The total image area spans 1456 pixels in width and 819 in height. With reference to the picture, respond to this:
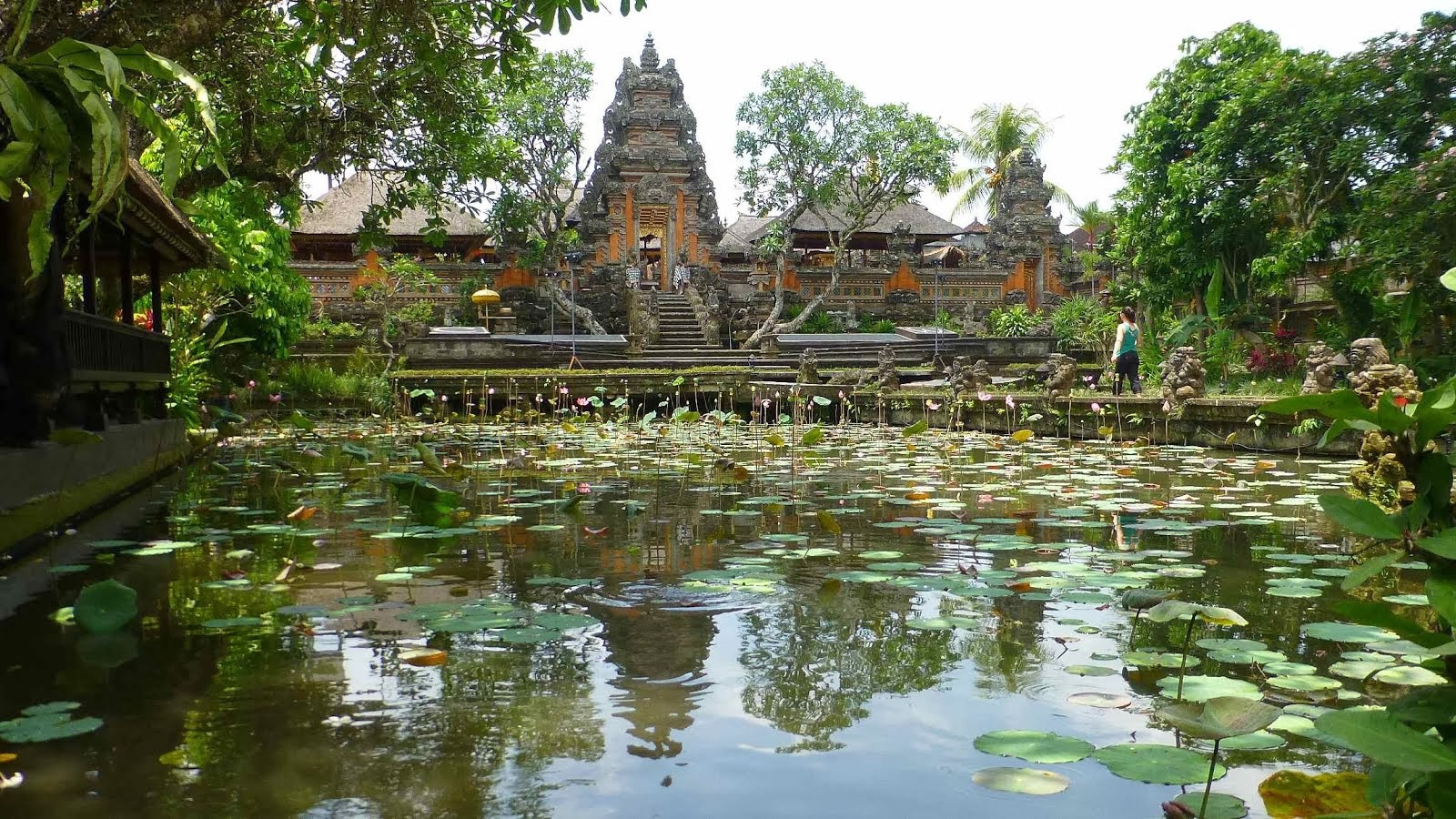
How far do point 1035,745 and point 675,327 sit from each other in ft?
77.3

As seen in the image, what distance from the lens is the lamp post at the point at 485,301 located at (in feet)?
78.2

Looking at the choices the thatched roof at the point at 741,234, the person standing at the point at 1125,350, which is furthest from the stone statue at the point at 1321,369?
the thatched roof at the point at 741,234

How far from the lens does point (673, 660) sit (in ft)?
8.19

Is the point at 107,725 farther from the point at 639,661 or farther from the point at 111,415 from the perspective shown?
the point at 111,415

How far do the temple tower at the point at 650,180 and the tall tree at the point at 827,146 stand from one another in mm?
3612

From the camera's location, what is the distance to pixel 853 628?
2777 millimetres

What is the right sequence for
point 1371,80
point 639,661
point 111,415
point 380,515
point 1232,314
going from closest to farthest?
point 639,661 → point 380,515 → point 111,415 → point 1371,80 → point 1232,314

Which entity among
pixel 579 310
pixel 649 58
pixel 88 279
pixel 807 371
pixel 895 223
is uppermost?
pixel 649 58

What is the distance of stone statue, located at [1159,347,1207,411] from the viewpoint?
935cm

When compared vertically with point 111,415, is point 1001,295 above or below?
above

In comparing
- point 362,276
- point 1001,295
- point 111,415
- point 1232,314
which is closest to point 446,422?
point 111,415

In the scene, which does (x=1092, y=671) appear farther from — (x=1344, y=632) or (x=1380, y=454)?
(x=1380, y=454)

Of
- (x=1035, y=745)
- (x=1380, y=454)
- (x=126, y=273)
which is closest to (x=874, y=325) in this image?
(x=126, y=273)

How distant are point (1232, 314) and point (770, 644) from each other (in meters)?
15.5
